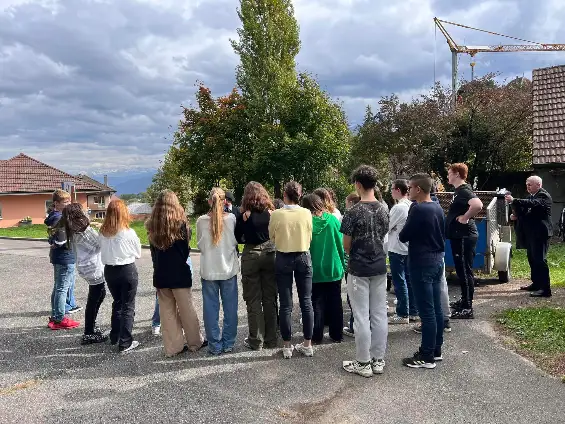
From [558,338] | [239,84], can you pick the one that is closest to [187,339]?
[558,338]

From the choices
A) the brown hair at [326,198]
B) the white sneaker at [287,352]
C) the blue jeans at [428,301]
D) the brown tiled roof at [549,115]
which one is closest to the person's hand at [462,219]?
the blue jeans at [428,301]

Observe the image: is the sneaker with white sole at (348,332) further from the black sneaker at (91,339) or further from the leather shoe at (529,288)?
the leather shoe at (529,288)

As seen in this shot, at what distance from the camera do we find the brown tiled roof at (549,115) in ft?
51.3

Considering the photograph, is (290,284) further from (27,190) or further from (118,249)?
(27,190)

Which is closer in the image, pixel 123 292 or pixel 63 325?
pixel 123 292

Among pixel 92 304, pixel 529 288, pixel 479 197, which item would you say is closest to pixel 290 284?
pixel 92 304

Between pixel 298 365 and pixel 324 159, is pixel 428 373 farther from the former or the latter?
pixel 324 159

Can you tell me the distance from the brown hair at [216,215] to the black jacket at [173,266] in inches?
12.1

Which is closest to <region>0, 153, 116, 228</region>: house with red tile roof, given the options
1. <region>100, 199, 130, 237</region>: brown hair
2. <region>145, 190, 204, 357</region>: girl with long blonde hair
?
<region>100, 199, 130, 237</region>: brown hair

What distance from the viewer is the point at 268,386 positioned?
14.7 feet

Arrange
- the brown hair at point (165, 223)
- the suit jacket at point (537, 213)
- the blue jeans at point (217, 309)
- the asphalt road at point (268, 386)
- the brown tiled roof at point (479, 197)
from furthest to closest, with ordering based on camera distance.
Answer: the brown tiled roof at point (479, 197)
the suit jacket at point (537, 213)
the blue jeans at point (217, 309)
the brown hair at point (165, 223)
the asphalt road at point (268, 386)

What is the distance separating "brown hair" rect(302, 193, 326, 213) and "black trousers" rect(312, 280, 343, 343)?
0.87m

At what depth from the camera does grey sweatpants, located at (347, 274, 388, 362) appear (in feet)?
15.4

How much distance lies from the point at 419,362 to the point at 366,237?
1401 mm
